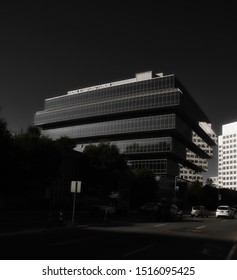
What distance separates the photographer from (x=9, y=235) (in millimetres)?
17656

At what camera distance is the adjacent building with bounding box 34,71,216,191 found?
115 meters

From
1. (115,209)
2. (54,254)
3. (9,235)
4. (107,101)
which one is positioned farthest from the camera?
Answer: (107,101)

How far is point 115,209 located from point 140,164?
74.3 m

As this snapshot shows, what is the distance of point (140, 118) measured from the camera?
120 m

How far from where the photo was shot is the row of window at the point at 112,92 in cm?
11800

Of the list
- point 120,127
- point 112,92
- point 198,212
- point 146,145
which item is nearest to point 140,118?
point 120,127

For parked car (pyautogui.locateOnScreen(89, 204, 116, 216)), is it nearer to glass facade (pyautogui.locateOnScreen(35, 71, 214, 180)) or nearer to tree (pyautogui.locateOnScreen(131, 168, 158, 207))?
tree (pyautogui.locateOnScreen(131, 168, 158, 207))

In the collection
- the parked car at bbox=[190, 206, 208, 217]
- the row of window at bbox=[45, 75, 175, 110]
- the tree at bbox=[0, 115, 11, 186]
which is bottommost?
the parked car at bbox=[190, 206, 208, 217]

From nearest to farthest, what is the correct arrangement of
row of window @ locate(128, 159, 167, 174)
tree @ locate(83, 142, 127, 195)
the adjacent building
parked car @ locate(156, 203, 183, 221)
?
parked car @ locate(156, 203, 183, 221) < tree @ locate(83, 142, 127, 195) < row of window @ locate(128, 159, 167, 174) < the adjacent building

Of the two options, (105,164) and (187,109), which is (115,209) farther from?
(187,109)

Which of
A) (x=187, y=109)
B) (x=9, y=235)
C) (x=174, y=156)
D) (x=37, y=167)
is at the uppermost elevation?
(x=187, y=109)

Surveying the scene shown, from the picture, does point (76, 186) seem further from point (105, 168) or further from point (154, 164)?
point (154, 164)

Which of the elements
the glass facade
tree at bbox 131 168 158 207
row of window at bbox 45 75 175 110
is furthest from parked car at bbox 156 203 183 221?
row of window at bbox 45 75 175 110
